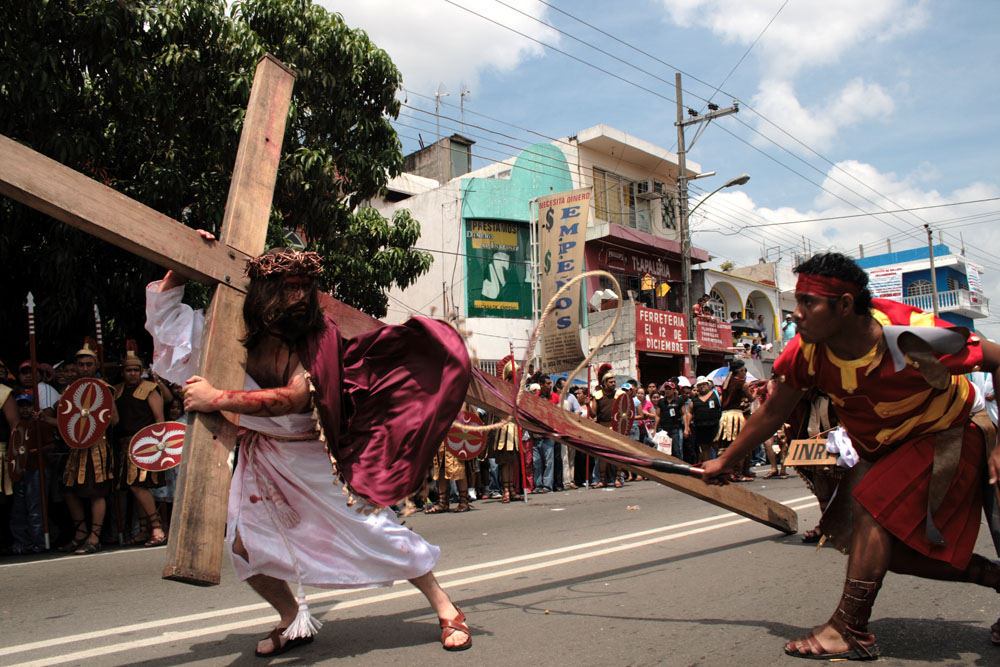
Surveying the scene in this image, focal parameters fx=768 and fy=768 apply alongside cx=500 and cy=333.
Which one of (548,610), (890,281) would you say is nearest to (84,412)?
(548,610)

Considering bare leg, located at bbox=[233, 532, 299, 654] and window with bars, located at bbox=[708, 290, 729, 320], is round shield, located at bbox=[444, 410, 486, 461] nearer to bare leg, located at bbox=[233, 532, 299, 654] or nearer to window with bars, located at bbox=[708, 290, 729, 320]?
bare leg, located at bbox=[233, 532, 299, 654]

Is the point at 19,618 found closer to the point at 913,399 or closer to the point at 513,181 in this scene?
the point at 913,399

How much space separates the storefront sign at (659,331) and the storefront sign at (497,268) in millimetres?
3826

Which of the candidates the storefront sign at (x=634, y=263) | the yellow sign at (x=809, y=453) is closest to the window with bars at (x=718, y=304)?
the storefront sign at (x=634, y=263)

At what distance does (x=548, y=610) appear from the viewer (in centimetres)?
410

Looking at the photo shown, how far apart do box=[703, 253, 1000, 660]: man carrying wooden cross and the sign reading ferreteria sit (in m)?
17.8

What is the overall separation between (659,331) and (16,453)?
2087 cm

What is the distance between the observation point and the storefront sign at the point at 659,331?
2478 cm

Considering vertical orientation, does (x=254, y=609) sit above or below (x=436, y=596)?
below

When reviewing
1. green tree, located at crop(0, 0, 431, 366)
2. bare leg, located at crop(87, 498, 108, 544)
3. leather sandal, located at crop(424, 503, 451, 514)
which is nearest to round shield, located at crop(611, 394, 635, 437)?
leather sandal, located at crop(424, 503, 451, 514)

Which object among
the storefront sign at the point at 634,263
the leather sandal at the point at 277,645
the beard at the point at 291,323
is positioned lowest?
the leather sandal at the point at 277,645

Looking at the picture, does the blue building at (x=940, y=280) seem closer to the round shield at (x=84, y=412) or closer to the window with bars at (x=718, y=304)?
the window with bars at (x=718, y=304)

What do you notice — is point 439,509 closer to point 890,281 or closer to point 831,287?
point 831,287

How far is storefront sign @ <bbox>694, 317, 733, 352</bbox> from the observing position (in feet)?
89.9
